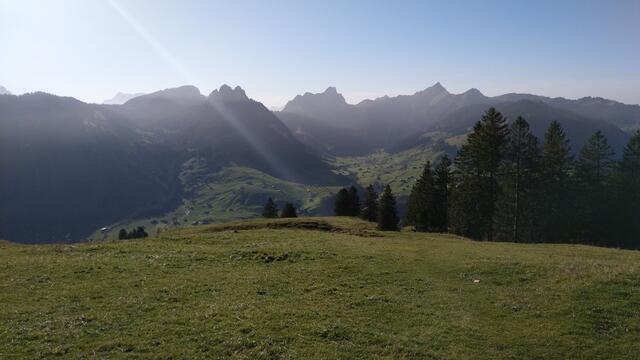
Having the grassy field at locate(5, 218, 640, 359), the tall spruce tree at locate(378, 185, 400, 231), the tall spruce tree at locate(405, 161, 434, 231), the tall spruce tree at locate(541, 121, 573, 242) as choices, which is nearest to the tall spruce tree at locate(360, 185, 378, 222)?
the tall spruce tree at locate(405, 161, 434, 231)

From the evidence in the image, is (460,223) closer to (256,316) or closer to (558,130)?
(558,130)

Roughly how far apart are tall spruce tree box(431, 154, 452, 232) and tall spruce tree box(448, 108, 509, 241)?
7.10 m

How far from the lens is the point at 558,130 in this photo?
79.6m

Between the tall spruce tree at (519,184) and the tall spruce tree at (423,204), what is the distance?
13867 mm

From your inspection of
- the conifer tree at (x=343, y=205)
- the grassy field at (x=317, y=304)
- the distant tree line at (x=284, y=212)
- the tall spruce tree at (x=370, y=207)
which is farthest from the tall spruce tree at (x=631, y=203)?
the distant tree line at (x=284, y=212)

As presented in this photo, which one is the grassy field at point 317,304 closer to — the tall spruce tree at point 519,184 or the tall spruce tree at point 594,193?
the tall spruce tree at point 519,184

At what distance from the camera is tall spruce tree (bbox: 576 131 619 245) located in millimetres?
83188

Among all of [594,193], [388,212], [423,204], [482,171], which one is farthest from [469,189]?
[594,193]

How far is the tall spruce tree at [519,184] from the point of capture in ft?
232

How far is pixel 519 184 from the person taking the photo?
70438mm

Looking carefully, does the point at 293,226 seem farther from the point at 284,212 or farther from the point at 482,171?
the point at 284,212

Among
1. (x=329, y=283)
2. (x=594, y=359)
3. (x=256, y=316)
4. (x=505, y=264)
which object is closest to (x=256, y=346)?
(x=256, y=316)

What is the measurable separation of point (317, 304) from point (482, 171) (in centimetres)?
5945

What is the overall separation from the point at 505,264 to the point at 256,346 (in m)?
22.0
